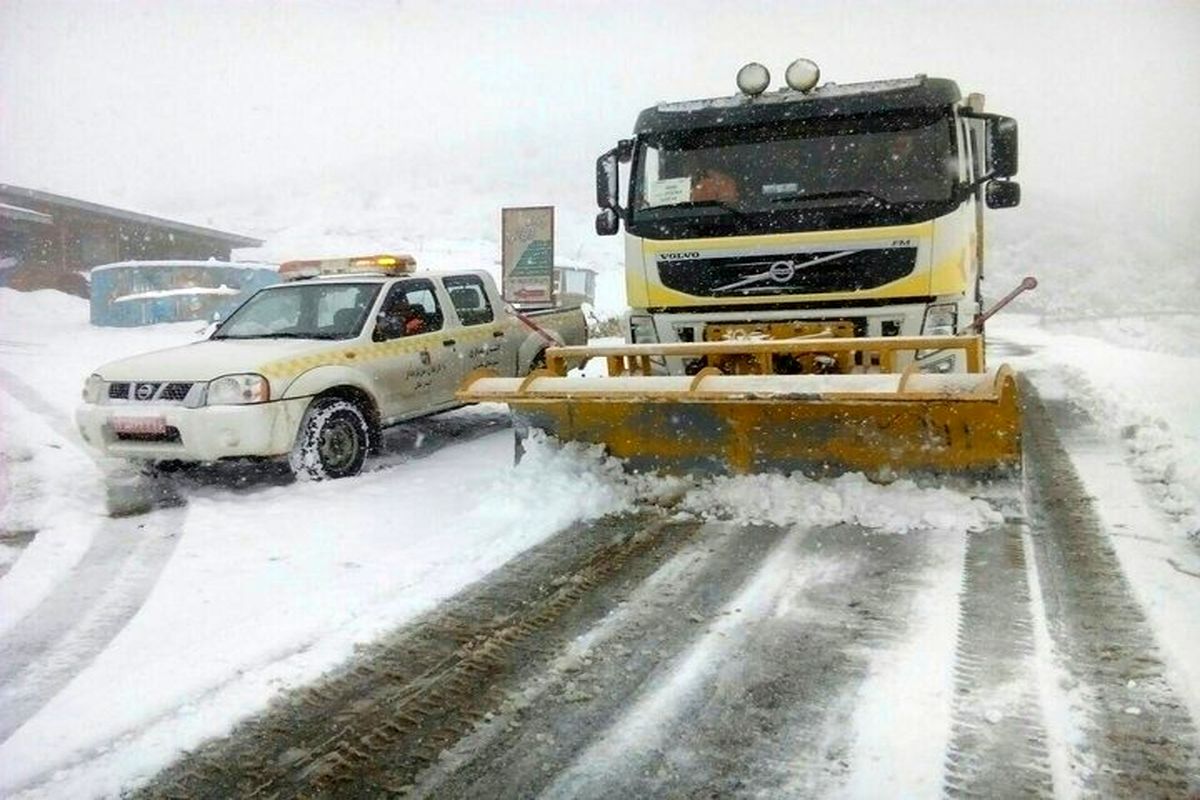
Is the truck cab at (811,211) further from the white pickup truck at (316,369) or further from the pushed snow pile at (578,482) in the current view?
the white pickup truck at (316,369)

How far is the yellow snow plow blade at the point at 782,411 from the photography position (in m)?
4.38

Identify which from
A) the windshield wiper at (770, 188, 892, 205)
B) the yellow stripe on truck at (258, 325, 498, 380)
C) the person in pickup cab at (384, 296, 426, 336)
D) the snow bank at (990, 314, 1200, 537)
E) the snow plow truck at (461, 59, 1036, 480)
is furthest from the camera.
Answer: the person in pickup cab at (384, 296, 426, 336)

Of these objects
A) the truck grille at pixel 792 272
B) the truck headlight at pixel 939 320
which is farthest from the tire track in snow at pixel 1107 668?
the truck grille at pixel 792 272

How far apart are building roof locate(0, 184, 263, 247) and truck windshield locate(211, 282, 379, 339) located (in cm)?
2376

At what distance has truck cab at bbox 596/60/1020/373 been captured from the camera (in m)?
5.50

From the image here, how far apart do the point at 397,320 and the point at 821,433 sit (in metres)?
3.80

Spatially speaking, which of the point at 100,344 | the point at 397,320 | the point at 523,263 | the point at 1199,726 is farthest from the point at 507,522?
the point at 100,344

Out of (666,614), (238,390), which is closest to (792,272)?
(666,614)

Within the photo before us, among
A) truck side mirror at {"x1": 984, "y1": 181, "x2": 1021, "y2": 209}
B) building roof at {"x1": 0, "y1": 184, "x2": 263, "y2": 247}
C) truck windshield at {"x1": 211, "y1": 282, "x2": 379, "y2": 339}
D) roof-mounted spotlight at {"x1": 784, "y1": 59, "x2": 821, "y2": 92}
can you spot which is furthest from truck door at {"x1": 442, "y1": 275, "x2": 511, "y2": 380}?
building roof at {"x1": 0, "y1": 184, "x2": 263, "y2": 247}

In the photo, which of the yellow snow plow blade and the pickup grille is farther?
the pickup grille

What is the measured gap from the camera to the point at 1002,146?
19.1 feet

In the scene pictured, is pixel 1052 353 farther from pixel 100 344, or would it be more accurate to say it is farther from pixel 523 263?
pixel 100 344

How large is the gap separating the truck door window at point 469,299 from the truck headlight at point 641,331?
2.11 m

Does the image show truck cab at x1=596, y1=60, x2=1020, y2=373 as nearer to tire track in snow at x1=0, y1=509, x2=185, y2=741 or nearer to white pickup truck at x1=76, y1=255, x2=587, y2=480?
white pickup truck at x1=76, y1=255, x2=587, y2=480
